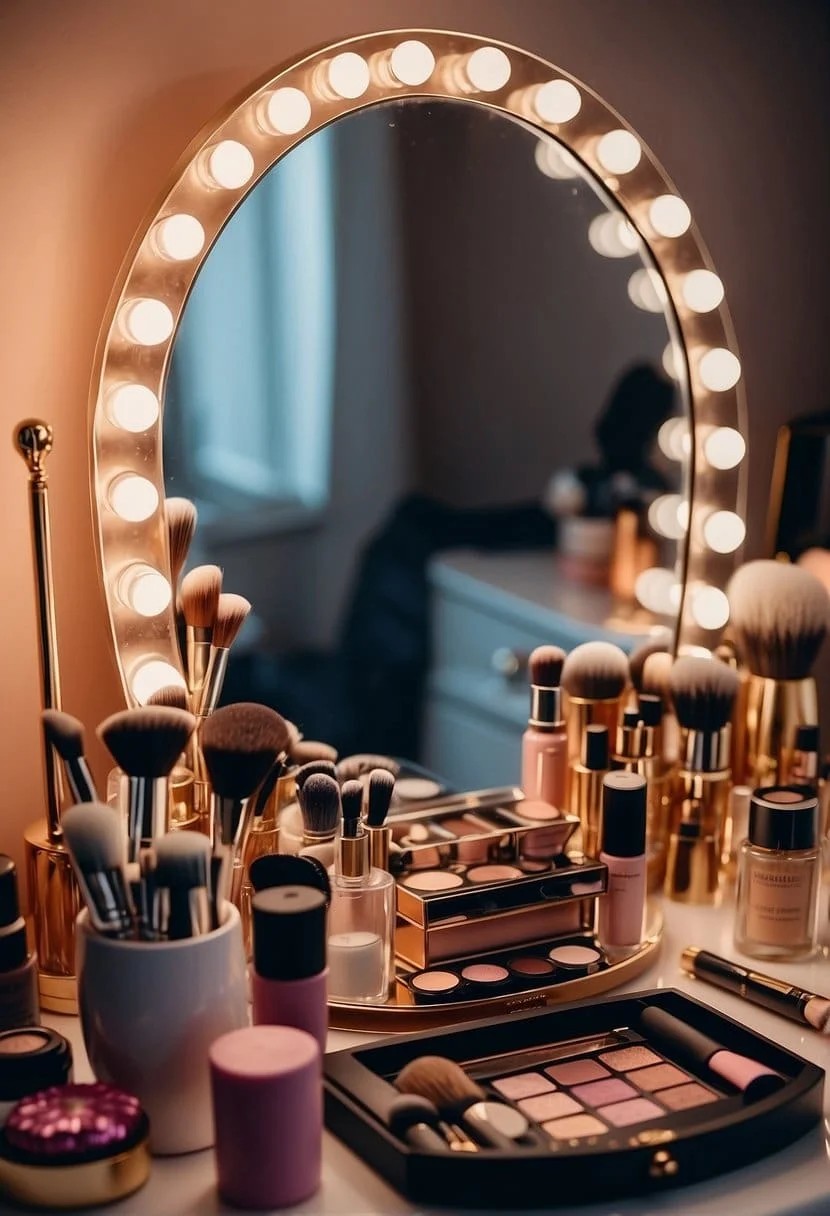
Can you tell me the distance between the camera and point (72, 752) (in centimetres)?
87

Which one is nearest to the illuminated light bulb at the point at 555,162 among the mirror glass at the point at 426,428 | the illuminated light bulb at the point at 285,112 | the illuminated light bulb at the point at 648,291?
the mirror glass at the point at 426,428

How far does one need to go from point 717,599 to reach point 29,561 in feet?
1.99

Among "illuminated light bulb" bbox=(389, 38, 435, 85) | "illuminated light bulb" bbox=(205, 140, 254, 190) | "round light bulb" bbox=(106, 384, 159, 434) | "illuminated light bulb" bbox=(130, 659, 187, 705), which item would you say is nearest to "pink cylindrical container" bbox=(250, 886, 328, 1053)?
"illuminated light bulb" bbox=(130, 659, 187, 705)

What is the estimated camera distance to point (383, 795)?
103 centimetres

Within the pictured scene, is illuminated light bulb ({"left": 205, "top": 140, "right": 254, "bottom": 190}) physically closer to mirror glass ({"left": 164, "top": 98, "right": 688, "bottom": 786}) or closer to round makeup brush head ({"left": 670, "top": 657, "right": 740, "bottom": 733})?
mirror glass ({"left": 164, "top": 98, "right": 688, "bottom": 786})

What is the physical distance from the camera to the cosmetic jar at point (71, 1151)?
2.62 ft

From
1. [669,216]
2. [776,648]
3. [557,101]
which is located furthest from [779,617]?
[557,101]

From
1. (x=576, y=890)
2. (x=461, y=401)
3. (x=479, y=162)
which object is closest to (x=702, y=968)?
(x=576, y=890)

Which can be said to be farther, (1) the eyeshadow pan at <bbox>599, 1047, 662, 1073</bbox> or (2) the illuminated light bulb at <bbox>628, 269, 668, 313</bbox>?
(2) the illuminated light bulb at <bbox>628, 269, 668, 313</bbox>

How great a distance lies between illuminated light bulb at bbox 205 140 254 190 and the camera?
105 cm

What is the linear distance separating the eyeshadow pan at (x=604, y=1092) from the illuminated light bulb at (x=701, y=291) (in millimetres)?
671

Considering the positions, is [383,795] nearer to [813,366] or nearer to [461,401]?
[461,401]

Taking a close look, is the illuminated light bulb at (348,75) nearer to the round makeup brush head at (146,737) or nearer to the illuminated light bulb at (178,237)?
the illuminated light bulb at (178,237)

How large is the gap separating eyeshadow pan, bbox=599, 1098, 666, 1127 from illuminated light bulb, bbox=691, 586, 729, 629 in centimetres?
53
